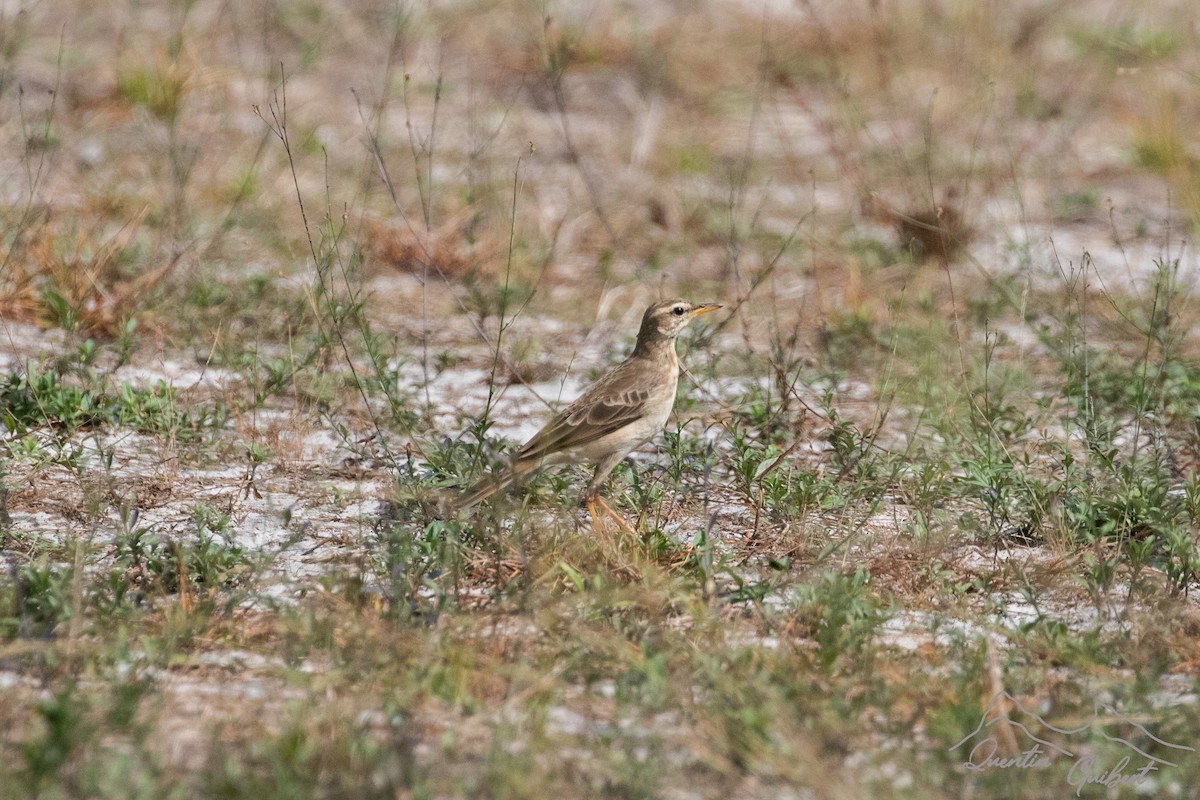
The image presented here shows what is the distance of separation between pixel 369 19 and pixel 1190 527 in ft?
32.3

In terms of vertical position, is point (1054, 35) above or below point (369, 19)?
above

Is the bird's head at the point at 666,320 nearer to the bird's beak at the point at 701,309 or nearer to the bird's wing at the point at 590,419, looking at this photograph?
the bird's beak at the point at 701,309

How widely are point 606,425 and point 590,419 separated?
0.25 ft

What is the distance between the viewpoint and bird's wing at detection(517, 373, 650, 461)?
18.3ft

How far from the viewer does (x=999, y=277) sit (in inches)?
340

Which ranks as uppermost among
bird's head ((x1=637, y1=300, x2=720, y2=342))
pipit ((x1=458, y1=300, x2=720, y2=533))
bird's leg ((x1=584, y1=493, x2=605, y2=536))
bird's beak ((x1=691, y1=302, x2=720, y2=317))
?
bird's beak ((x1=691, y1=302, x2=720, y2=317))

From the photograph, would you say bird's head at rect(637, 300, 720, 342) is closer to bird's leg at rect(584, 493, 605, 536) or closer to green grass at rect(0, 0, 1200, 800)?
green grass at rect(0, 0, 1200, 800)

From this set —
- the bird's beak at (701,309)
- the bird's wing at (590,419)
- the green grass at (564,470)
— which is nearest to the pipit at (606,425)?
the bird's wing at (590,419)

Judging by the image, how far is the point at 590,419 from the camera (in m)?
5.73

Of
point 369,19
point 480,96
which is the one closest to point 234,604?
point 480,96

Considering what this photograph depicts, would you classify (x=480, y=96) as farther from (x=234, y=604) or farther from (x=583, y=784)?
(x=583, y=784)

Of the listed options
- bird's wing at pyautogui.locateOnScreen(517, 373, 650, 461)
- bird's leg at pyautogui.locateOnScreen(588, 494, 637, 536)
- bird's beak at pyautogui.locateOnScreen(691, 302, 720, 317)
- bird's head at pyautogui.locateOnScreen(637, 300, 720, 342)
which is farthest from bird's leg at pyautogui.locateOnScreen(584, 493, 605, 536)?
bird's beak at pyautogui.locateOnScreen(691, 302, 720, 317)

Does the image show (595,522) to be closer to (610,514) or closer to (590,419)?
(610,514)

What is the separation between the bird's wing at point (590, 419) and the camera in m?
5.59
